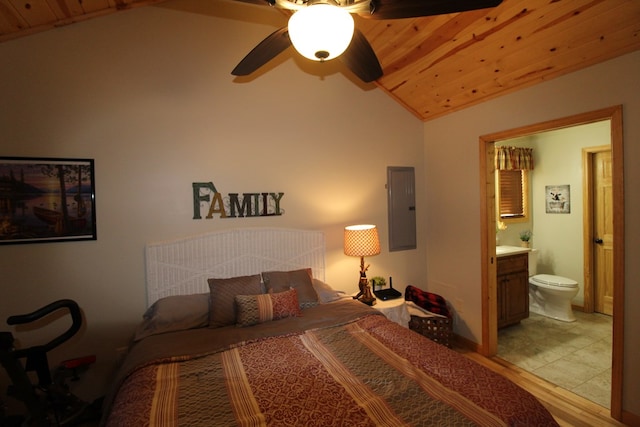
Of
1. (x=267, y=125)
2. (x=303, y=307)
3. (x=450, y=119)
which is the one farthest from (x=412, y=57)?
(x=303, y=307)

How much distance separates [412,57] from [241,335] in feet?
8.81

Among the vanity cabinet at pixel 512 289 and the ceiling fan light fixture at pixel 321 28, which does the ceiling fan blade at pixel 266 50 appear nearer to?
the ceiling fan light fixture at pixel 321 28

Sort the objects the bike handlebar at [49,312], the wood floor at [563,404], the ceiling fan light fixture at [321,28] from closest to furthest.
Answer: the ceiling fan light fixture at [321,28] < the bike handlebar at [49,312] < the wood floor at [563,404]

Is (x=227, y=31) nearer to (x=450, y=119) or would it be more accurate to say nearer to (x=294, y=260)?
(x=294, y=260)

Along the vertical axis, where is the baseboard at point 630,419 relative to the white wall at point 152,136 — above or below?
below

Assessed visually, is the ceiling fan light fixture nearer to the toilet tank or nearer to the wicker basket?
the wicker basket

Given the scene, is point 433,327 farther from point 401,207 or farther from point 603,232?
point 603,232

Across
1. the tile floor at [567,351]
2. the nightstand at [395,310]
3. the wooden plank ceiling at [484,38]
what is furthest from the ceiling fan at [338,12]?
the tile floor at [567,351]

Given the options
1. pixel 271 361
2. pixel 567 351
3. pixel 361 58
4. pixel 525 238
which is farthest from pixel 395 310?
pixel 525 238

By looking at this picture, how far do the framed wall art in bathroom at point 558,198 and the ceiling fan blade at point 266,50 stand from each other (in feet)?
14.0

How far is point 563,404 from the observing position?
2.23 meters

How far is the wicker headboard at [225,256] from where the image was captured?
2426 millimetres

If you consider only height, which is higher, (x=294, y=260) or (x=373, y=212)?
(x=373, y=212)

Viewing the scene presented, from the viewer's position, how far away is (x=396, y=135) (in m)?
3.39
